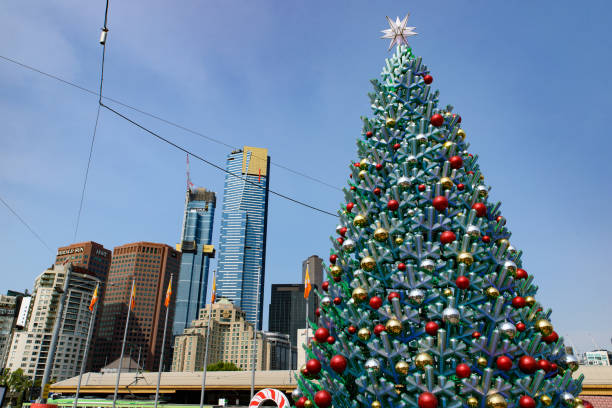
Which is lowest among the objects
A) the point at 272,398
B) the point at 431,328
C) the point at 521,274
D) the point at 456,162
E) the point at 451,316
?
the point at 272,398

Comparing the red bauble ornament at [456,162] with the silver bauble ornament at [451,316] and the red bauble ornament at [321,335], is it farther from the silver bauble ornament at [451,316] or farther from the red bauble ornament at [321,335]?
the red bauble ornament at [321,335]

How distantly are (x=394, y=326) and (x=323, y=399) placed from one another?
1752 millimetres

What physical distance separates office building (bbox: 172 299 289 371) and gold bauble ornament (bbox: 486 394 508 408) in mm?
136939

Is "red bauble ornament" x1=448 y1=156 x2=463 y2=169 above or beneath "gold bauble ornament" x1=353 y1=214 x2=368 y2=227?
above

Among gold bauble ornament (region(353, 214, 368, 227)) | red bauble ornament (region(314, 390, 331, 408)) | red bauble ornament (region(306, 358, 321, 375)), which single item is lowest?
red bauble ornament (region(314, 390, 331, 408))

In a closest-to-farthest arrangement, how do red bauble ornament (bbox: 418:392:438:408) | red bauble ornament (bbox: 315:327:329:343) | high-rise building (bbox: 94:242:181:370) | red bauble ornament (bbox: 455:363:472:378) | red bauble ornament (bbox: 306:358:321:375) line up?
red bauble ornament (bbox: 418:392:438:408) → red bauble ornament (bbox: 455:363:472:378) → red bauble ornament (bbox: 306:358:321:375) → red bauble ornament (bbox: 315:327:329:343) → high-rise building (bbox: 94:242:181:370)

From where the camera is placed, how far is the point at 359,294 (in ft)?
22.2

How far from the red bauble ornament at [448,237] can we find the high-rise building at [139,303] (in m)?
170

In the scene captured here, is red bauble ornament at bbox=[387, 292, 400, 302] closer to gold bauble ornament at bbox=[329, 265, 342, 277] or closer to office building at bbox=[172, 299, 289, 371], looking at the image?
gold bauble ornament at bbox=[329, 265, 342, 277]

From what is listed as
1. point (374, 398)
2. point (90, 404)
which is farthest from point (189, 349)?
point (374, 398)

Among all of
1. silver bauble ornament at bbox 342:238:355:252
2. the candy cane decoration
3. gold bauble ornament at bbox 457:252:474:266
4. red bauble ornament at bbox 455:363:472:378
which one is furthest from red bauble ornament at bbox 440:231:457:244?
the candy cane decoration

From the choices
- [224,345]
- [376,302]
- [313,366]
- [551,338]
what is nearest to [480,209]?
[551,338]

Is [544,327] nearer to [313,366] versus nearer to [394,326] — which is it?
[394,326]

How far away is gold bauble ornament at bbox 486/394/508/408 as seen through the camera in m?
5.63
